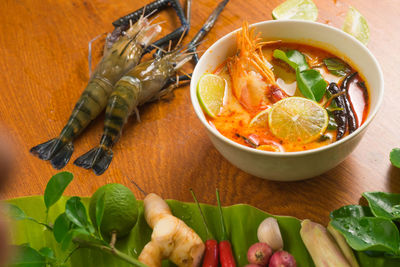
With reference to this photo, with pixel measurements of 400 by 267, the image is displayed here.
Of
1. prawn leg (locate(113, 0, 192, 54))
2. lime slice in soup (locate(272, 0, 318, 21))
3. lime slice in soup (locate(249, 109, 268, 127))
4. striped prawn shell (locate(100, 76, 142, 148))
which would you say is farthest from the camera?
prawn leg (locate(113, 0, 192, 54))

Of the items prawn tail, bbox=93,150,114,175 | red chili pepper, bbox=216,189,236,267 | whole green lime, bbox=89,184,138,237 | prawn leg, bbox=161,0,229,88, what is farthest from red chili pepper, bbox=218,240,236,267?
prawn leg, bbox=161,0,229,88

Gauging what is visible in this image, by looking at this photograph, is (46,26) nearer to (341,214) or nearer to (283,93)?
(283,93)

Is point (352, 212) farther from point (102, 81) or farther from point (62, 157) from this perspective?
point (102, 81)

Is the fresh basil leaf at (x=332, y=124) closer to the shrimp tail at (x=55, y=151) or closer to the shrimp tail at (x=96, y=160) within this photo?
the shrimp tail at (x=96, y=160)

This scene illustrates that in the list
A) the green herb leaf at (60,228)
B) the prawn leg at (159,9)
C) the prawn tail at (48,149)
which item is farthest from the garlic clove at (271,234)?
the prawn leg at (159,9)

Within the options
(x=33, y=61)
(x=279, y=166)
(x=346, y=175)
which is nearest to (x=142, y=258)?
(x=279, y=166)

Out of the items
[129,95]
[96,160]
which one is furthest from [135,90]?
[96,160]

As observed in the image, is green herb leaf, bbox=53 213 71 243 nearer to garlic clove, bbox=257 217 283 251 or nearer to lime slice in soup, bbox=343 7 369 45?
garlic clove, bbox=257 217 283 251
